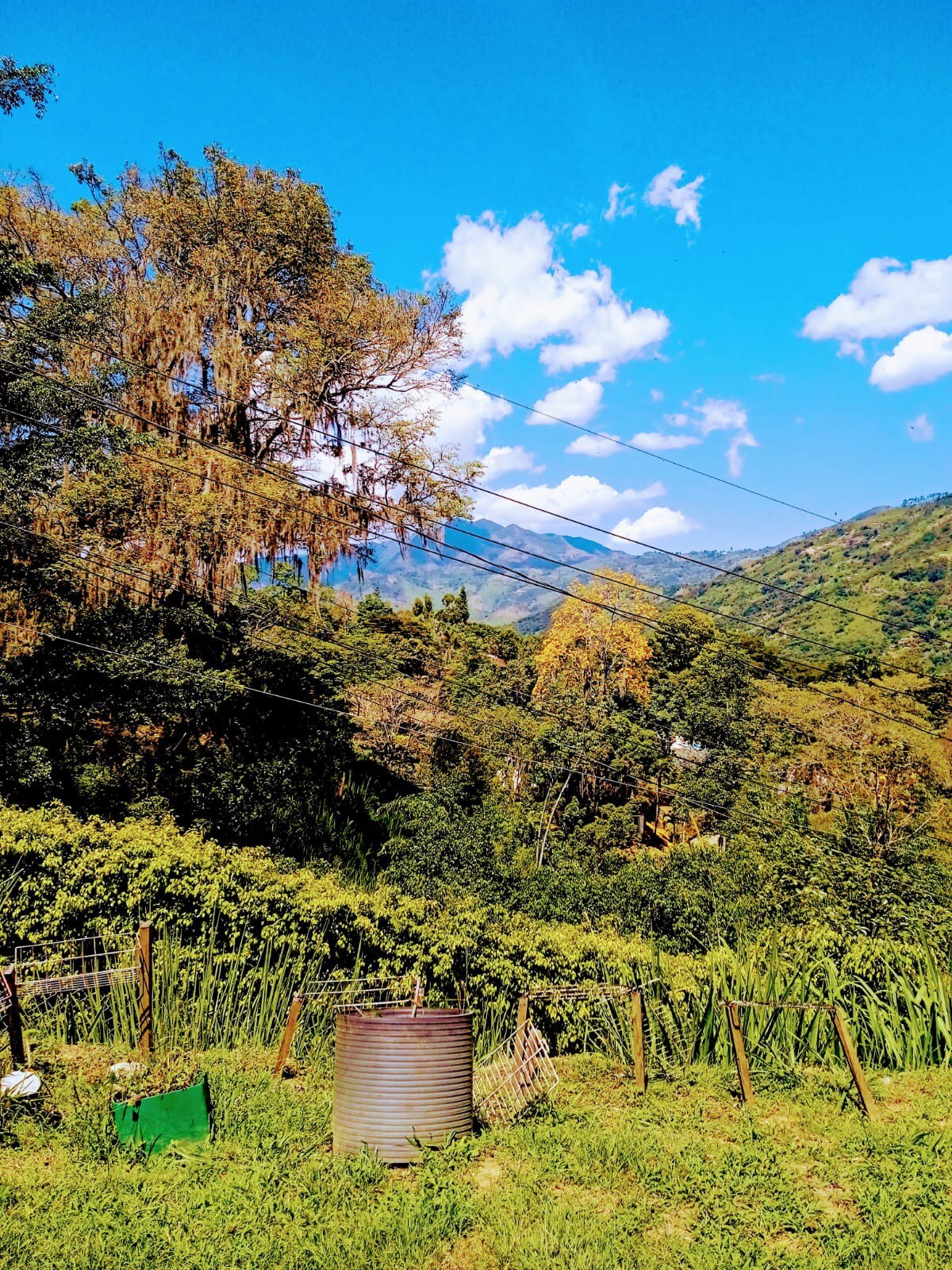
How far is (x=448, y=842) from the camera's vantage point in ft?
57.4

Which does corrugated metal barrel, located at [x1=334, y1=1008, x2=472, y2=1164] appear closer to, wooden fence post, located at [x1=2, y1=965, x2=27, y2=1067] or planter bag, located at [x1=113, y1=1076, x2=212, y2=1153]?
planter bag, located at [x1=113, y1=1076, x2=212, y2=1153]

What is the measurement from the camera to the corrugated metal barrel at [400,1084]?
17.2 feet

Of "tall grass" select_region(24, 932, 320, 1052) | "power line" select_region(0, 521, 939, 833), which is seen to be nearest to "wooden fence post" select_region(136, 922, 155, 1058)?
"tall grass" select_region(24, 932, 320, 1052)

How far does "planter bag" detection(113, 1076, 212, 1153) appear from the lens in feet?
16.9

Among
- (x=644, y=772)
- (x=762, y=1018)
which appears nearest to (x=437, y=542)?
(x=762, y=1018)

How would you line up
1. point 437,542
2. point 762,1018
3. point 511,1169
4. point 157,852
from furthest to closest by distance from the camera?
1. point 437,542
2. point 157,852
3. point 762,1018
4. point 511,1169

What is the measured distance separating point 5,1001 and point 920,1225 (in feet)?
19.6

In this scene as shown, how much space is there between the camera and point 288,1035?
645 cm

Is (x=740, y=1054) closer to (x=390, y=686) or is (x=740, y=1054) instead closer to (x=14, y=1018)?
(x=14, y=1018)

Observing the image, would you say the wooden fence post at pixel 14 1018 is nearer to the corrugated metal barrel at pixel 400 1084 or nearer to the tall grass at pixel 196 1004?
the tall grass at pixel 196 1004

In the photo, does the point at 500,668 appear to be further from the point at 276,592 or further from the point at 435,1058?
the point at 435,1058

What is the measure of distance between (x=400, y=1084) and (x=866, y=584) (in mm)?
120496

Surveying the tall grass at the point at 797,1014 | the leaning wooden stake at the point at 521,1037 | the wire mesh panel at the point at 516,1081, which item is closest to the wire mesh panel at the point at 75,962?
the wire mesh panel at the point at 516,1081

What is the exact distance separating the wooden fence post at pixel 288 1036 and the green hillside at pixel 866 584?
2250 inches
